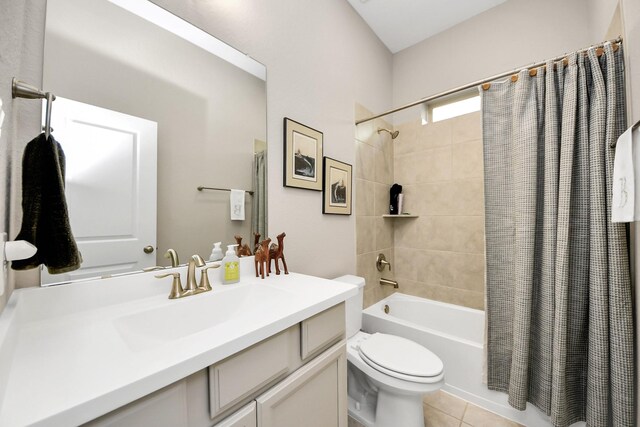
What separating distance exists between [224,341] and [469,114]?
→ 2.30 meters

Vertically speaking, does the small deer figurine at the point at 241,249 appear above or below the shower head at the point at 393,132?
below

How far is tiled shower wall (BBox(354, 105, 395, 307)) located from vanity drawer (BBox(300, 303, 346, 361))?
101 cm

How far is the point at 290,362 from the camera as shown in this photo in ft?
2.36

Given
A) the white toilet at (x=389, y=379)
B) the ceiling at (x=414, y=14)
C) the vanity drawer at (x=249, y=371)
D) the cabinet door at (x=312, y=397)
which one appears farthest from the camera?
the ceiling at (x=414, y=14)

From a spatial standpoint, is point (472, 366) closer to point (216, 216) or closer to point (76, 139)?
point (216, 216)

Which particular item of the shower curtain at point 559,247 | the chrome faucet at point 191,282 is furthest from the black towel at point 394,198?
the chrome faucet at point 191,282

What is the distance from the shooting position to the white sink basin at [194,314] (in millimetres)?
686

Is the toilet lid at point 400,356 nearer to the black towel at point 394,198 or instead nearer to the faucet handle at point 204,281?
the faucet handle at point 204,281

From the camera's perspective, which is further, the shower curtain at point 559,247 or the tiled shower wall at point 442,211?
the tiled shower wall at point 442,211

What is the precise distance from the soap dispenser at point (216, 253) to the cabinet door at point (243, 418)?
23.6 inches

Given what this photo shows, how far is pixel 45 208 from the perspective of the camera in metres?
0.62

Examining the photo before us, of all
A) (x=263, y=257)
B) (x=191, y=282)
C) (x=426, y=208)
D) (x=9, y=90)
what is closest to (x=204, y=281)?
(x=191, y=282)

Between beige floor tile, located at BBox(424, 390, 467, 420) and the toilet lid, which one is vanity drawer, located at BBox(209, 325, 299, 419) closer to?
the toilet lid

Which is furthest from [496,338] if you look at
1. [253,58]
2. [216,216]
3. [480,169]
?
[253,58]
